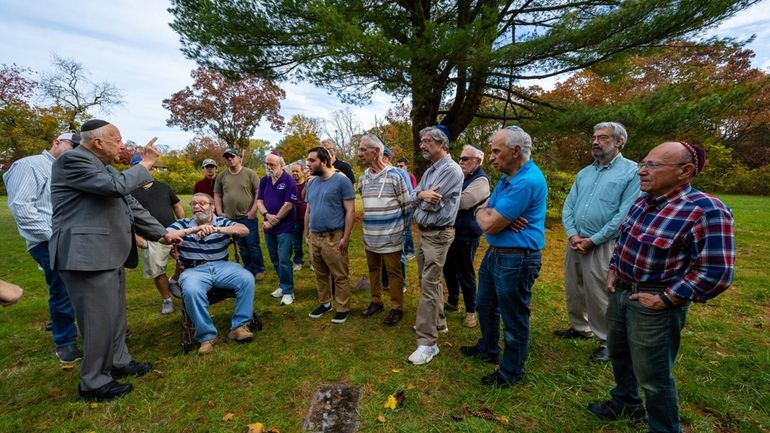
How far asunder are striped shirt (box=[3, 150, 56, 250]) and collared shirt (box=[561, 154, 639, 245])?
16.0 feet

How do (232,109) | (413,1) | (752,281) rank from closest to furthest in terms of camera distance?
(752,281), (413,1), (232,109)

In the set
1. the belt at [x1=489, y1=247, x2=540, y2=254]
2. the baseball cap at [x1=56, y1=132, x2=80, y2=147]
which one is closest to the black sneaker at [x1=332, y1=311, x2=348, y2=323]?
the belt at [x1=489, y1=247, x2=540, y2=254]

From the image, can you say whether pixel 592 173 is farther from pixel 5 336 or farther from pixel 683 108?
pixel 5 336

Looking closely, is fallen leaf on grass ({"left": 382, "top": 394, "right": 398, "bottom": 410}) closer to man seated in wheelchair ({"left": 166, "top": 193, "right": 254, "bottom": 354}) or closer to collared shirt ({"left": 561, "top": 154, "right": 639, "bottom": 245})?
man seated in wheelchair ({"left": 166, "top": 193, "right": 254, "bottom": 354})

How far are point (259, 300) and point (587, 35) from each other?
20.3 feet

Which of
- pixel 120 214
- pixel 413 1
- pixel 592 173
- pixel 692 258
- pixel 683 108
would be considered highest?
pixel 413 1

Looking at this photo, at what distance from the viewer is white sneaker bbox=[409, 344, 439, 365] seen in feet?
9.33

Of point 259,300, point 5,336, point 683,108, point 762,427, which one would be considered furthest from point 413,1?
point 5,336

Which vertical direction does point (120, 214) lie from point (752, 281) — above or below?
above

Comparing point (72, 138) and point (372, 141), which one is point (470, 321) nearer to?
point (372, 141)

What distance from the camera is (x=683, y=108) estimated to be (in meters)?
4.98

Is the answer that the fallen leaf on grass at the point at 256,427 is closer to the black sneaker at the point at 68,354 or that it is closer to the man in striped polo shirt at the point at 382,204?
the man in striped polo shirt at the point at 382,204

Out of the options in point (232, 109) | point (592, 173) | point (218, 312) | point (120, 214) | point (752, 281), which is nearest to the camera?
point (120, 214)

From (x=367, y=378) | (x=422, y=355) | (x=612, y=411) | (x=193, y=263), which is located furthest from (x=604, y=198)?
(x=193, y=263)
